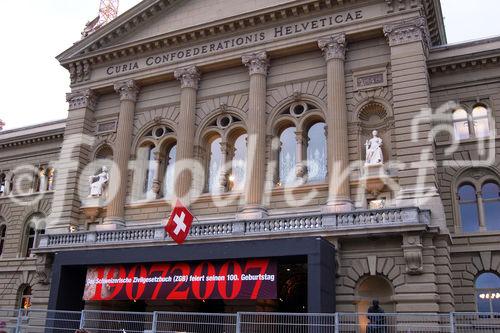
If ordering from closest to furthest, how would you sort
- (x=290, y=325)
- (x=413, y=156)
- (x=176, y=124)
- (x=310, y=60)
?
(x=290, y=325)
(x=413, y=156)
(x=310, y=60)
(x=176, y=124)

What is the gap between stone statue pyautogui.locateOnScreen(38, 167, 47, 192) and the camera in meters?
42.7

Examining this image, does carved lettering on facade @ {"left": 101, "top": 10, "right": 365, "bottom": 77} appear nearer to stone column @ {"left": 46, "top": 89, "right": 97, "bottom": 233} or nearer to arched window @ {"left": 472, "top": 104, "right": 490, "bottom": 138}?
stone column @ {"left": 46, "top": 89, "right": 97, "bottom": 233}

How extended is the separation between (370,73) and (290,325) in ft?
51.4

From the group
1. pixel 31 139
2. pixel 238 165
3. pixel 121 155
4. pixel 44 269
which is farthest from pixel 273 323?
pixel 31 139

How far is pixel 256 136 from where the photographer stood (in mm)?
30938

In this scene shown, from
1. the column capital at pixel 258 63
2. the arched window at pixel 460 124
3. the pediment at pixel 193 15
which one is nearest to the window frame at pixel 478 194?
the arched window at pixel 460 124

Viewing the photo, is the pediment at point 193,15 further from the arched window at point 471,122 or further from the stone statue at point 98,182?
the arched window at point 471,122

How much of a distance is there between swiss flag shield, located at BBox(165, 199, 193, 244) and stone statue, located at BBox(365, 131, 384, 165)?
9.47 m

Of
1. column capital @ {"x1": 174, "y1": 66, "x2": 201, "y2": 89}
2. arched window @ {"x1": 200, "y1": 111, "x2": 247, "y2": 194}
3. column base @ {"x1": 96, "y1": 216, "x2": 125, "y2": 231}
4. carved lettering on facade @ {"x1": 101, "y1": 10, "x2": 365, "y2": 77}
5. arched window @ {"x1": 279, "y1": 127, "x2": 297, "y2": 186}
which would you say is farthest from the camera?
column capital @ {"x1": 174, "y1": 66, "x2": 201, "y2": 89}

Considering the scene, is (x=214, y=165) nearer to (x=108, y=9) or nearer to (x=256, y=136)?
(x=256, y=136)

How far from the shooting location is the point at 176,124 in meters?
34.4

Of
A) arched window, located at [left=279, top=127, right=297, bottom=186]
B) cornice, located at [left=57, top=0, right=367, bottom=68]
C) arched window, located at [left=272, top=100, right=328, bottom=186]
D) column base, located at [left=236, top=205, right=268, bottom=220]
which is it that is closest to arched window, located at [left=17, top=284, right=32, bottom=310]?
cornice, located at [left=57, top=0, right=367, bottom=68]

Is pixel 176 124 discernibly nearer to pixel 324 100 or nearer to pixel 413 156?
pixel 324 100

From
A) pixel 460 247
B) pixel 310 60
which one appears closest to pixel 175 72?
pixel 310 60
